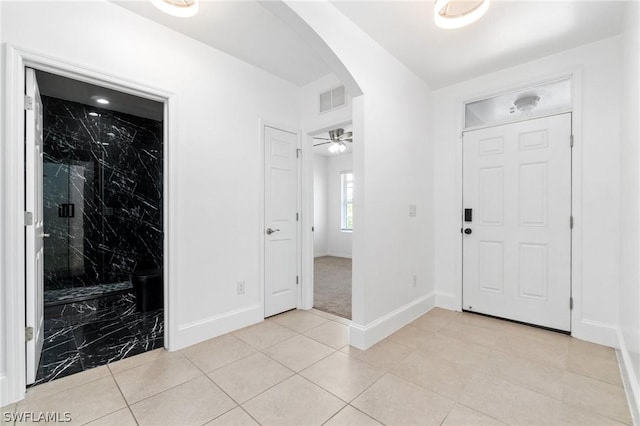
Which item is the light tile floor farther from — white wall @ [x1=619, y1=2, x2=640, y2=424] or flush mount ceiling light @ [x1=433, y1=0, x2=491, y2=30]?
flush mount ceiling light @ [x1=433, y1=0, x2=491, y2=30]

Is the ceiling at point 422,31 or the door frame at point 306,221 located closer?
the ceiling at point 422,31

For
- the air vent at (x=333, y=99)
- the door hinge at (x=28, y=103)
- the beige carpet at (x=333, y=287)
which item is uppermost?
the air vent at (x=333, y=99)

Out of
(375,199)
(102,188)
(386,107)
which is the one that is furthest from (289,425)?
(102,188)

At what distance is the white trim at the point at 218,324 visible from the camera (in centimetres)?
251

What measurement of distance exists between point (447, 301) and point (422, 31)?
2896 millimetres

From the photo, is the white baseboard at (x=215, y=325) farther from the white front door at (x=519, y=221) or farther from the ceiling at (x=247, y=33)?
the ceiling at (x=247, y=33)

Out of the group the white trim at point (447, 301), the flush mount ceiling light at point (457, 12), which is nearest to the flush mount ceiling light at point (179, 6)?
the flush mount ceiling light at point (457, 12)

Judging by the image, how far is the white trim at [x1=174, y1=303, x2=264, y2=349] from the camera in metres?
2.51

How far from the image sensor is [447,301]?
11.5ft

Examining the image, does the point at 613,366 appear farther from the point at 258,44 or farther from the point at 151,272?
the point at 151,272

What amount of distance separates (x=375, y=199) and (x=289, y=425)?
1.81 metres

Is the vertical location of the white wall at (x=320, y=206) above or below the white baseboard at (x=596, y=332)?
above

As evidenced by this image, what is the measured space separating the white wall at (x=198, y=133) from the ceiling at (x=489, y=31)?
1320mm

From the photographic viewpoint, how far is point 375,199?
8.76 ft
